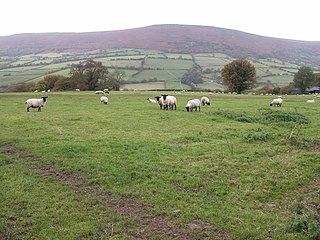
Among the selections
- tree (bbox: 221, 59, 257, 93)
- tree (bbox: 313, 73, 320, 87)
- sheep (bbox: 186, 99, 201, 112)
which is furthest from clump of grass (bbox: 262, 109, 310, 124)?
tree (bbox: 313, 73, 320, 87)

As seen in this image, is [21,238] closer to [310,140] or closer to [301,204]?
[301,204]

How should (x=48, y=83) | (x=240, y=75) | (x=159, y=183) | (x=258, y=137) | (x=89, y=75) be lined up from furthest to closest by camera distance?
(x=48, y=83), (x=240, y=75), (x=89, y=75), (x=258, y=137), (x=159, y=183)

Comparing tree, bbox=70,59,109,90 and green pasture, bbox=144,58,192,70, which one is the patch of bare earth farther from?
green pasture, bbox=144,58,192,70

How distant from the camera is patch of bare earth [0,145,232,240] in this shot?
7730mm

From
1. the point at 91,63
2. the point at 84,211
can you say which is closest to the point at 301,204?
the point at 84,211

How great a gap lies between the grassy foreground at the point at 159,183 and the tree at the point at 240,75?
57.8 meters

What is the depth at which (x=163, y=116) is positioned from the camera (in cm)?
2581

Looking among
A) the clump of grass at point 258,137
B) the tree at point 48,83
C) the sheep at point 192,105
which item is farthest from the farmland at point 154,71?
the clump of grass at point 258,137

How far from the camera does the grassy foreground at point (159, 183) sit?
8.02 metres

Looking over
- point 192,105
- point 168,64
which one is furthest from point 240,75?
point 168,64

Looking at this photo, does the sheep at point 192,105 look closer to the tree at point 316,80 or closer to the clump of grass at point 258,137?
the clump of grass at point 258,137

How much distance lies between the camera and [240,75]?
247ft

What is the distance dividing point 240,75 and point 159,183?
68277 millimetres

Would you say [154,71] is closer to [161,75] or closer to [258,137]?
[161,75]
